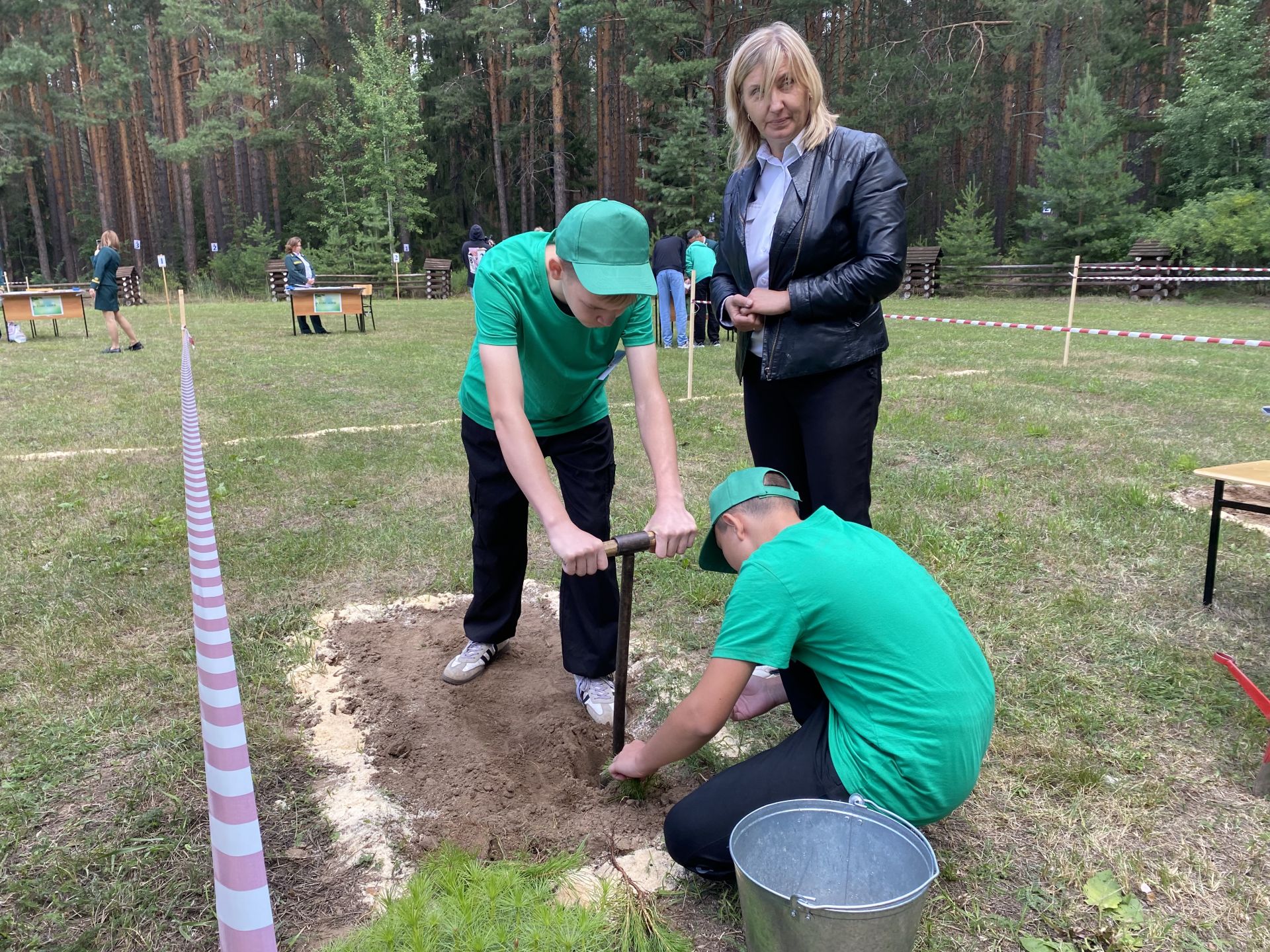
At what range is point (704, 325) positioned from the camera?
41.8 feet

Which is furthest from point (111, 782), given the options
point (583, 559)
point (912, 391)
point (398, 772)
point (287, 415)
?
point (912, 391)

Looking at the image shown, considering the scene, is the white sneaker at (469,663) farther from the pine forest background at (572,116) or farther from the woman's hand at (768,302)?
the pine forest background at (572,116)

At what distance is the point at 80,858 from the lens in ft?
6.98

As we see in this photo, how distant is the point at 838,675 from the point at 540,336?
124 centimetres

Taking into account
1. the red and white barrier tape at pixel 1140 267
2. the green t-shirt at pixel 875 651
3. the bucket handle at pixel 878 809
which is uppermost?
the red and white barrier tape at pixel 1140 267

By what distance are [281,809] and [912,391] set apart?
7.29 meters

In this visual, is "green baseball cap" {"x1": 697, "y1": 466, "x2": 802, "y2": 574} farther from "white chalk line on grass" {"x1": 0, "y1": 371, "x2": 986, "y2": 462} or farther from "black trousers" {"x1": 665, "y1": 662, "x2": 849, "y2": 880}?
"white chalk line on grass" {"x1": 0, "y1": 371, "x2": 986, "y2": 462}

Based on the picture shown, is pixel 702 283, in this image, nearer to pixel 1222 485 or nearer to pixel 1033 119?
pixel 1222 485

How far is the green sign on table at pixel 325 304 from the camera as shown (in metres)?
14.4

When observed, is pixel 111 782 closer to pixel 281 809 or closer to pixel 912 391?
pixel 281 809

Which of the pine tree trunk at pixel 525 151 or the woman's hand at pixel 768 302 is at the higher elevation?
the pine tree trunk at pixel 525 151

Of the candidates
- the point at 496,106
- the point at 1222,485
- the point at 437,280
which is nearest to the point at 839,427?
the point at 1222,485

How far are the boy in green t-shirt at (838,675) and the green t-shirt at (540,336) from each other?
2.40ft

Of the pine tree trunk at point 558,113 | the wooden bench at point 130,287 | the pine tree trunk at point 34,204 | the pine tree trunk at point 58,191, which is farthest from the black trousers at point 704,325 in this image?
A: the pine tree trunk at point 58,191
